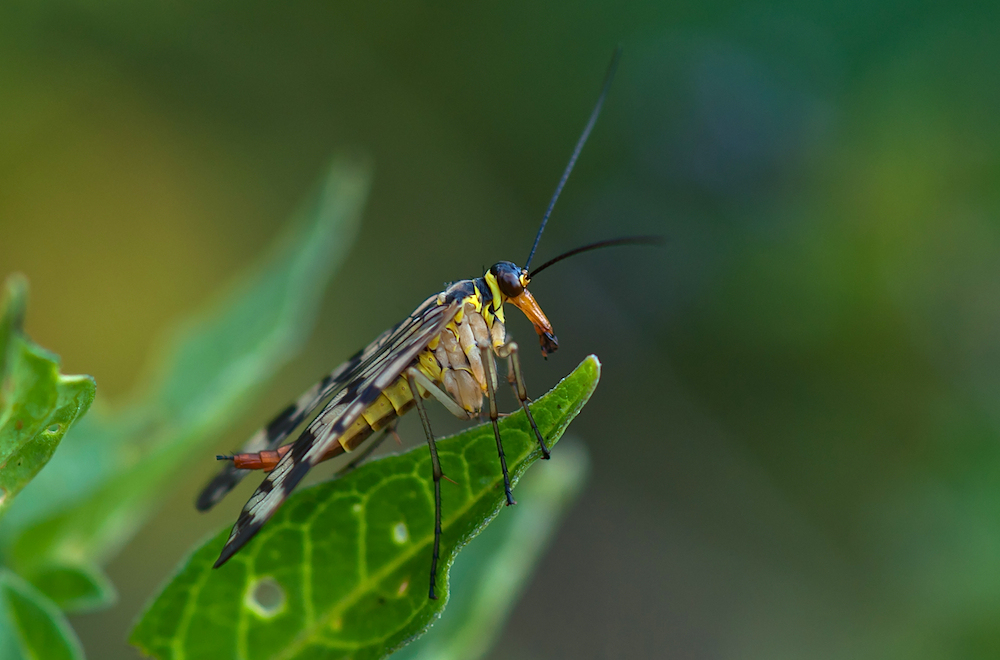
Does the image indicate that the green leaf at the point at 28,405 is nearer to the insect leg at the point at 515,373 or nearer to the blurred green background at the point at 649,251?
the insect leg at the point at 515,373

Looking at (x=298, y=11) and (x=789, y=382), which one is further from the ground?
(x=298, y=11)

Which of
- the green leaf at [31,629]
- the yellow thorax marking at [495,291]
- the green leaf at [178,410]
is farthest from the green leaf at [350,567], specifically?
the yellow thorax marking at [495,291]

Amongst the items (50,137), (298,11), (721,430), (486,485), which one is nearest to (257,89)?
(298,11)

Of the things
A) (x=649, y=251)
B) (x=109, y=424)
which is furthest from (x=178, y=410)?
(x=649, y=251)

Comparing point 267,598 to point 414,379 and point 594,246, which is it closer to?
point 414,379

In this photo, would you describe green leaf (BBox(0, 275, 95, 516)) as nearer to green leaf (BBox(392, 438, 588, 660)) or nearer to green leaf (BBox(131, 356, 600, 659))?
green leaf (BBox(131, 356, 600, 659))

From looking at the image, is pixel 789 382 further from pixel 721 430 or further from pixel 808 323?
pixel 721 430
